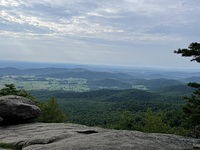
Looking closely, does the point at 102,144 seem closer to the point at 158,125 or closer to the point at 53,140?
the point at 53,140

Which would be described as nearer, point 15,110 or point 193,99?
point 193,99

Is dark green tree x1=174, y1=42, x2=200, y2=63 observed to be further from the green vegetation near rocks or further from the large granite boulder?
the green vegetation near rocks

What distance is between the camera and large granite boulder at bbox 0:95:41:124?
33.6 m

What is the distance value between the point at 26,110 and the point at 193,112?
859 inches

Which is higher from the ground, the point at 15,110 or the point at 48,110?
the point at 15,110

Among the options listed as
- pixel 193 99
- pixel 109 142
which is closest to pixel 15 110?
pixel 109 142

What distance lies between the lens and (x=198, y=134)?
25.7 meters

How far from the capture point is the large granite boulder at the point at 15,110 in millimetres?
33609

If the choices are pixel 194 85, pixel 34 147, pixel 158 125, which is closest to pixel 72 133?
pixel 34 147

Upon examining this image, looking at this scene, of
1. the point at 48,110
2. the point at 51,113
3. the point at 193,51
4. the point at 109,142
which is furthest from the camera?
the point at 48,110

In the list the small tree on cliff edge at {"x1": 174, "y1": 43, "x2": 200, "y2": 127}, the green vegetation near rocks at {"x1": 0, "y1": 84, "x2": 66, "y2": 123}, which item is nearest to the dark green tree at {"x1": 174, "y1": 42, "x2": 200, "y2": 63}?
the small tree on cliff edge at {"x1": 174, "y1": 43, "x2": 200, "y2": 127}

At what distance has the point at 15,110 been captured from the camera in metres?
33.7

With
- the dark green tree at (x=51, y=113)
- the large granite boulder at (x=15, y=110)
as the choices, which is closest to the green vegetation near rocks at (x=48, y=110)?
the dark green tree at (x=51, y=113)

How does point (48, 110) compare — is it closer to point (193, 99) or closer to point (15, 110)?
point (15, 110)
